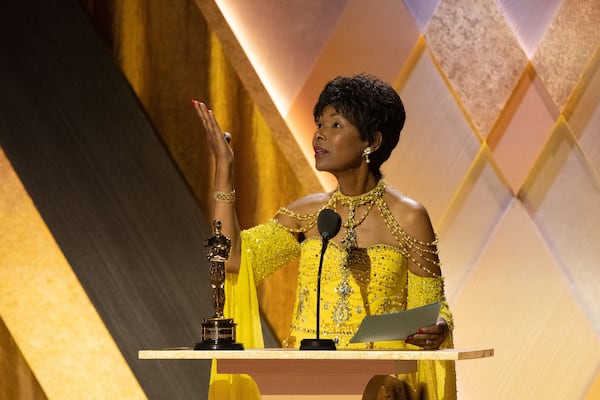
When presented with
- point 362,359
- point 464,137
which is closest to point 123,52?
point 464,137

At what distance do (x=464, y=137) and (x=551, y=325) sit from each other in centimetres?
76

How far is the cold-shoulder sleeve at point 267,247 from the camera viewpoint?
2629 millimetres

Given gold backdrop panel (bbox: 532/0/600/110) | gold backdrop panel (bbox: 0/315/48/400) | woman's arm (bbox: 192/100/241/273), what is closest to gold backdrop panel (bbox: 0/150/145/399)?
gold backdrop panel (bbox: 0/315/48/400)

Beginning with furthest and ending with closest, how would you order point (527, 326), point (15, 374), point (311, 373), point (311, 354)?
1. point (527, 326)
2. point (15, 374)
3. point (311, 373)
4. point (311, 354)

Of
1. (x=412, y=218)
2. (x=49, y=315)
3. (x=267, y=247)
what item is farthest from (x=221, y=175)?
(x=49, y=315)

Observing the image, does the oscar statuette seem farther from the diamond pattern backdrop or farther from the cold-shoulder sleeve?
the diamond pattern backdrop

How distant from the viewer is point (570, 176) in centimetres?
377

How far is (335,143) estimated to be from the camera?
8.56ft

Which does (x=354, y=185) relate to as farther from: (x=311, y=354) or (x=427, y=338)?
(x=311, y=354)

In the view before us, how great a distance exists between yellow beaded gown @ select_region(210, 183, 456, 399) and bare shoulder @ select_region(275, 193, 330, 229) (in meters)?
0.07

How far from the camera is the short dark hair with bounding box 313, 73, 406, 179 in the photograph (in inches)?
104

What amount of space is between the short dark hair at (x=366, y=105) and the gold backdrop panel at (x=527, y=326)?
1.22 m

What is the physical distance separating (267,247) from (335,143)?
321 millimetres

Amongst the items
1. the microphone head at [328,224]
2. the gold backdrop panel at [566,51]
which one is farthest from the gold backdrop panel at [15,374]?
the gold backdrop panel at [566,51]
